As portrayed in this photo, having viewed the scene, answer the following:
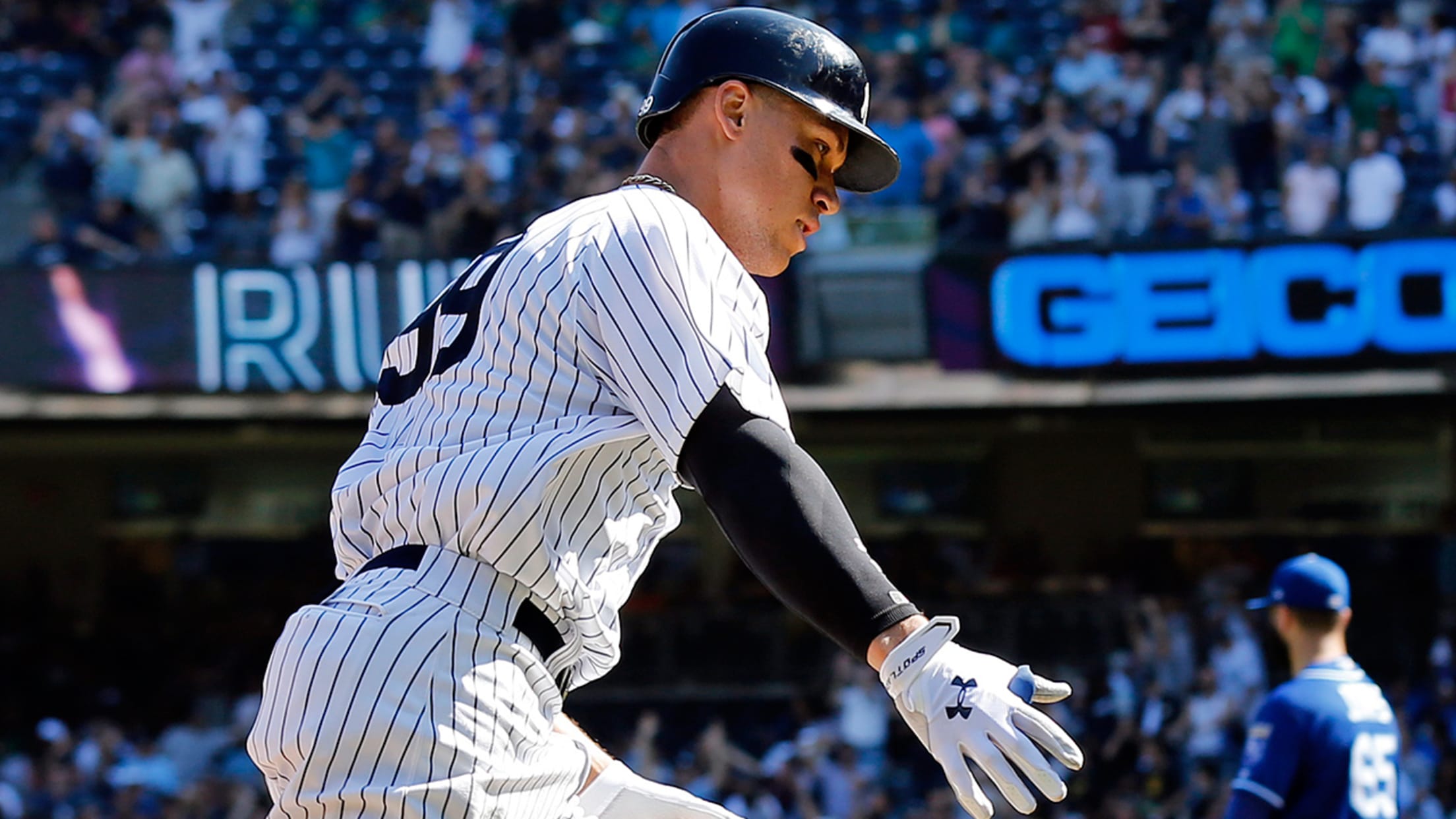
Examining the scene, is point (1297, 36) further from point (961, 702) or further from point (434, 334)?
point (961, 702)

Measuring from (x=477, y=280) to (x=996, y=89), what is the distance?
11.7 m

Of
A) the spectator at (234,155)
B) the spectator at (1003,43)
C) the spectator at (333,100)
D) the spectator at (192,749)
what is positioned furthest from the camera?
the spectator at (1003,43)

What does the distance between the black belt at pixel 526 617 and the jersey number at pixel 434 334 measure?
8.9 inches

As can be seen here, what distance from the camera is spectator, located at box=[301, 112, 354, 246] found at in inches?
525

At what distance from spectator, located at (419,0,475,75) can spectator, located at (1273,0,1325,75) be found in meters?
6.14

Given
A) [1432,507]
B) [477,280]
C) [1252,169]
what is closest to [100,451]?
[1252,169]

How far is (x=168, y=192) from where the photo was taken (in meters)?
13.2

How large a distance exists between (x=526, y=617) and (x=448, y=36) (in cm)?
1334

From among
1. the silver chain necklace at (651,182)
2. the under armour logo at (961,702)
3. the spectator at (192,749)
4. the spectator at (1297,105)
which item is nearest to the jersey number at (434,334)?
the silver chain necklace at (651,182)

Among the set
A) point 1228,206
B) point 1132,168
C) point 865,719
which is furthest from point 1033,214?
point 865,719

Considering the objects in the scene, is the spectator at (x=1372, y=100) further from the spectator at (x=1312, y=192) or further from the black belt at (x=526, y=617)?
the black belt at (x=526, y=617)

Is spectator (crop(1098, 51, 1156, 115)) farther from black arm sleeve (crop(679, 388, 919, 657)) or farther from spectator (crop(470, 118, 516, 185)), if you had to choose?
black arm sleeve (crop(679, 388, 919, 657))

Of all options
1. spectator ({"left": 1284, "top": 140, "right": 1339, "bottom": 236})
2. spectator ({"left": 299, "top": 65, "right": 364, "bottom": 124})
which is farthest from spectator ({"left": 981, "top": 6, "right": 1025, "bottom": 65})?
spectator ({"left": 299, "top": 65, "right": 364, "bottom": 124})

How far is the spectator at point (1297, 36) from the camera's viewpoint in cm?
1366
